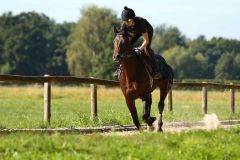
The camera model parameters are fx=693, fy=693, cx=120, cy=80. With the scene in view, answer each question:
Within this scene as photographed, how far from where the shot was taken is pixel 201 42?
198 meters

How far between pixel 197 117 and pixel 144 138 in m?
11.9

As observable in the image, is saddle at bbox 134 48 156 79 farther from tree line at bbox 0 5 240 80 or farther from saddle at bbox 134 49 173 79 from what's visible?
tree line at bbox 0 5 240 80

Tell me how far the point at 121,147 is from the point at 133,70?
4.21 metres

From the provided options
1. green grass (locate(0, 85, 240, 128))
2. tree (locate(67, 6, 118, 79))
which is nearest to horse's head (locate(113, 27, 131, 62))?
green grass (locate(0, 85, 240, 128))

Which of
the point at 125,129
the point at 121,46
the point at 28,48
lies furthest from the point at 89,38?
the point at 121,46

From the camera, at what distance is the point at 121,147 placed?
1053 centimetres

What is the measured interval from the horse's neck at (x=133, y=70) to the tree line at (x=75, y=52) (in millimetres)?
65874

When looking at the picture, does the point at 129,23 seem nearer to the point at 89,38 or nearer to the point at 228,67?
the point at 89,38

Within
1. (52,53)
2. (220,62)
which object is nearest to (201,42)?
(220,62)

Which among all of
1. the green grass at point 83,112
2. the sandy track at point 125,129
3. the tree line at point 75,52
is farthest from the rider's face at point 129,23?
the tree line at point 75,52

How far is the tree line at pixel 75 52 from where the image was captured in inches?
4247

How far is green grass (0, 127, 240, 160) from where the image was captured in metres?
9.70

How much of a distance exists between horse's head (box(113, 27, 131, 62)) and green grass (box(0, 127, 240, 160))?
2417 millimetres

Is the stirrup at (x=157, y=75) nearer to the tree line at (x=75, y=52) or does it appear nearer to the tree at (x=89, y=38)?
the tree line at (x=75, y=52)
